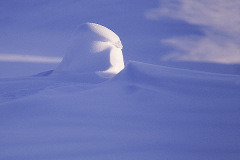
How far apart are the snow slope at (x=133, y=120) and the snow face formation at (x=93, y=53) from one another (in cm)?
136

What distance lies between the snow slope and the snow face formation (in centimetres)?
136

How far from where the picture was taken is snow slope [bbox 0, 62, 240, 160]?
1570mm

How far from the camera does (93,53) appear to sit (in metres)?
4.25

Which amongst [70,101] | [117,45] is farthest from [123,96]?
[117,45]

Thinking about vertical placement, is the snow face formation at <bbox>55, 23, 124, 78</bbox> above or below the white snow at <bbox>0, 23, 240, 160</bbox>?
above

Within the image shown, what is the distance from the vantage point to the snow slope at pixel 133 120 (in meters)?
1.57

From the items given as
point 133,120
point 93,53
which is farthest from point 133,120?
point 93,53

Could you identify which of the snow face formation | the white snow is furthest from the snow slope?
the snow face formation

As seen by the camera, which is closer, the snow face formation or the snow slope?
the snow slope

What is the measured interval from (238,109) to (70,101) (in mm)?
1350

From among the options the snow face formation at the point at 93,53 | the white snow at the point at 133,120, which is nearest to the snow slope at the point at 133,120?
the white snow at the point at 133,120

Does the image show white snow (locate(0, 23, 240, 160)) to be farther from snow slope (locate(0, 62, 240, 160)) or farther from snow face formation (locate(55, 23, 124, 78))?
snow face formation (locate(55, 23, 124, 78))

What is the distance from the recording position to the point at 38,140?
1.71 m

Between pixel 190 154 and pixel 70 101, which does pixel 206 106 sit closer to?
pixel 190 154
